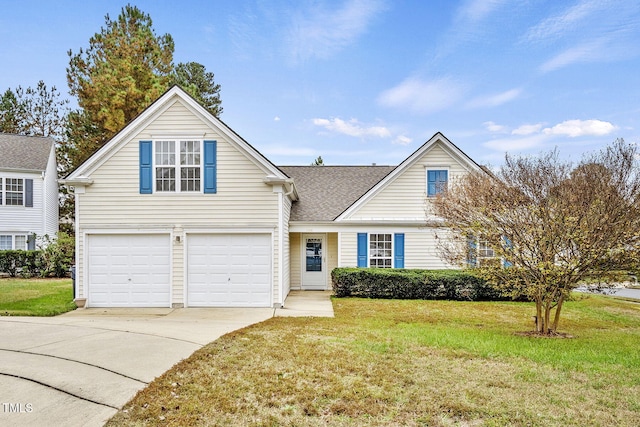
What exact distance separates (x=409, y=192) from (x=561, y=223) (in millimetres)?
8425

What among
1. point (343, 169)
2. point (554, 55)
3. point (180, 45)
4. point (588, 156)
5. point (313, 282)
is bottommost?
point (313, 282)

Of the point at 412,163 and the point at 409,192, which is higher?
the point at 412,163

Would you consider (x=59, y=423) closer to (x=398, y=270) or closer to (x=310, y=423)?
(x=310, y=423)

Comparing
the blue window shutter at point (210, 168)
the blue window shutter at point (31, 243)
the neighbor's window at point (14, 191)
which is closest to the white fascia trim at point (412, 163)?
the blue window shutter at point (210, 168)

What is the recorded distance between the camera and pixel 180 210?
12406 millimetres

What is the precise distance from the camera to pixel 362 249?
54.0 ft

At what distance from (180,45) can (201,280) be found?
24.6 meters

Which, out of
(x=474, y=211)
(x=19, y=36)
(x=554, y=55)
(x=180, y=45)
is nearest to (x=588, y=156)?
(x=474, y=211)

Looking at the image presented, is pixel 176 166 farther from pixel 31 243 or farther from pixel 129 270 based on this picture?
pixel 31 243

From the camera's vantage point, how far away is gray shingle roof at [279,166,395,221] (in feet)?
57.1

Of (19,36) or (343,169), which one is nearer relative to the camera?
(19,36)

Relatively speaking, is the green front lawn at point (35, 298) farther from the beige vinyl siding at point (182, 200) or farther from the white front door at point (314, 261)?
the white front door at point (314, 261)

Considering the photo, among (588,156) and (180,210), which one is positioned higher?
(588,156)

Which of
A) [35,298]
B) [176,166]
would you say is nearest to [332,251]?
[176,166]
